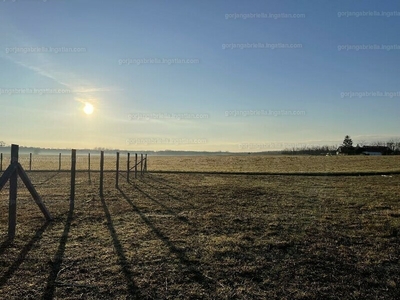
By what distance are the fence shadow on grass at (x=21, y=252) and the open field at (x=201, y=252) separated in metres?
0.02

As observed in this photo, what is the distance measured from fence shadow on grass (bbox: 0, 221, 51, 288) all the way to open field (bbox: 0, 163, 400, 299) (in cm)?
2

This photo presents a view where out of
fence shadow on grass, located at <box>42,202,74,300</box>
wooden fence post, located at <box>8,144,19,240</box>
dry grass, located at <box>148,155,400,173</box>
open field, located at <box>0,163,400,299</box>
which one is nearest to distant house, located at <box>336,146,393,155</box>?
dry grass, located at <box>148,155,400,173</box>

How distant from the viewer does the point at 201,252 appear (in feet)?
16.3

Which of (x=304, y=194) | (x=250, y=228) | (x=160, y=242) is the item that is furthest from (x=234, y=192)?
(x=160, y=242)

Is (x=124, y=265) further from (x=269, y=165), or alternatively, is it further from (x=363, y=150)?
(x=363, y=150)

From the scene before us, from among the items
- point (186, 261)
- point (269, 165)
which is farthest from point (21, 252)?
point (269, 165)

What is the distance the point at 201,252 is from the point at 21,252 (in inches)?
115

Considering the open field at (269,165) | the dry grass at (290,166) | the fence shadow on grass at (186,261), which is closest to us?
the fence shadow on grass at (186,261)

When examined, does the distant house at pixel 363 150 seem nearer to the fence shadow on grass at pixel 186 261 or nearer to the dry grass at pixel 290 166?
the dry grass at pixel 290 166

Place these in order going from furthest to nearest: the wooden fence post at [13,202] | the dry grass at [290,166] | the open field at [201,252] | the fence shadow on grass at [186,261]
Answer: the dry grass at [290,166] → the wooden fence post at [13,202] → the fence shadow on grass at [186,261] → the open field at [201,252]

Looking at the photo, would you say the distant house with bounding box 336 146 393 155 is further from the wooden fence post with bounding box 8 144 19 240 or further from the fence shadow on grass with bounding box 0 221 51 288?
the wooden fence post with bounding box 8 144 19 240

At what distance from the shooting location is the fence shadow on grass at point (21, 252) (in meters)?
3.93

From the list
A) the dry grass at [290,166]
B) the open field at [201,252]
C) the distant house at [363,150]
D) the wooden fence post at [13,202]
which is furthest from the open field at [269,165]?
the distant house at [363,150]

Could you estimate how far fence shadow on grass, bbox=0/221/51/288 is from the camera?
3926 millimetres
